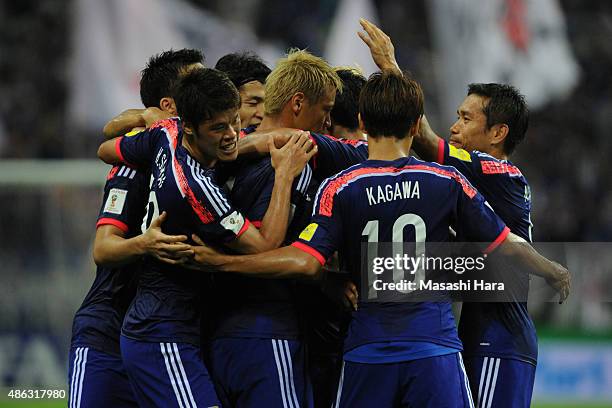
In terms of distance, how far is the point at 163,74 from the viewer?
5.50 meters

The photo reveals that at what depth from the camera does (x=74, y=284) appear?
10.9m

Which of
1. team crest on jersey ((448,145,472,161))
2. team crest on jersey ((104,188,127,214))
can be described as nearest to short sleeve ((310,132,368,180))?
team crest on jersey ((448,145,472,161))

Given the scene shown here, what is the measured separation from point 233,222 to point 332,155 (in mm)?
711

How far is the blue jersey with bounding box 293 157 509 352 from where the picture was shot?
4402mm

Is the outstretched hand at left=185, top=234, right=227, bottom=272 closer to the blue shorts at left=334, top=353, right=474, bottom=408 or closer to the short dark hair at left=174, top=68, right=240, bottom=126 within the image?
the short dark hair at left=174, top=68, right=240, bottom=126

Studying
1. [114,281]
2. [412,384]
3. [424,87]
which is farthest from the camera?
[424,87]

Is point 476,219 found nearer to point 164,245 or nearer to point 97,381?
point 164,245

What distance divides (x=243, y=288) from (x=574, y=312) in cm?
915

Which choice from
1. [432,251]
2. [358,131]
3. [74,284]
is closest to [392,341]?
[432,251]

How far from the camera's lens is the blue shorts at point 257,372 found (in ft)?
15.0

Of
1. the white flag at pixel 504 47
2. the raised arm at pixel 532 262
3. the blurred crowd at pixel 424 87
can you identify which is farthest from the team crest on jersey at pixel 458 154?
the white flag at pixel 504 47

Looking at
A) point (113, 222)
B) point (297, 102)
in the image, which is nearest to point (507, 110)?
point (297, 102)

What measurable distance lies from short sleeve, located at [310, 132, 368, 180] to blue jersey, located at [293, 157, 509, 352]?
380 millimetres

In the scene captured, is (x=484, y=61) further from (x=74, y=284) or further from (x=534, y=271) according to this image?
(x=534, y=271)
